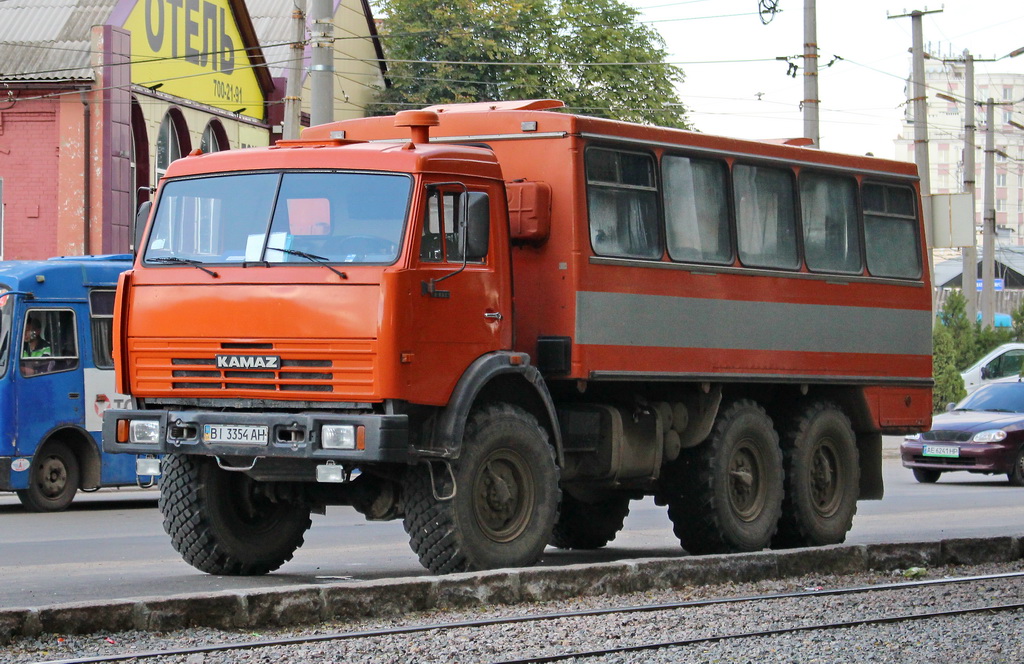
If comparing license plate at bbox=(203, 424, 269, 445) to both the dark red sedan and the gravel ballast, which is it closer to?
the gravel ballast

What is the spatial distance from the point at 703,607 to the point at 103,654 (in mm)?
3548

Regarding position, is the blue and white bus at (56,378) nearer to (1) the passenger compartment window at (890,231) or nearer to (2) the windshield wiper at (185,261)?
(2) the windshield wiper at (185,261)

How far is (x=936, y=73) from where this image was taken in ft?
493

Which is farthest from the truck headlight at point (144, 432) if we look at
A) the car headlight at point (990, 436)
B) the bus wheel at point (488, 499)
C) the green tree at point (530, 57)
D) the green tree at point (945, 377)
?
the green tree at point (530, 57)

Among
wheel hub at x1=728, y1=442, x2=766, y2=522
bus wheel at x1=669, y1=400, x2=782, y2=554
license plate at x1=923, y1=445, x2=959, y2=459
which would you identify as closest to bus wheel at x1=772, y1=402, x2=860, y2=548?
bus wheel at x1=669, y1=400, x2=782, y2=554

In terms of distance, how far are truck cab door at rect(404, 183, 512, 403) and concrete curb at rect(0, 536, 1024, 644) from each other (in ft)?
4.21

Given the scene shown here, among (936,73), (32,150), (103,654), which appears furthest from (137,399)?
(936,73)

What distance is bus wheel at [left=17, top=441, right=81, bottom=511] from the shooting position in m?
18.5

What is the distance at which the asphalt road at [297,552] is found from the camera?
1093 centimetres

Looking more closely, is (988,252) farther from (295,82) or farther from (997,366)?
(295,82)

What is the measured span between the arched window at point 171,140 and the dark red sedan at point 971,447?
15.9 m

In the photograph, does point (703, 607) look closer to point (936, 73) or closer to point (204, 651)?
point (204, 651)

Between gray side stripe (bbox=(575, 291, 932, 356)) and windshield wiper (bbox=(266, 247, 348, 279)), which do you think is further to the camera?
gray side stripe (bbox=(575, 291, 932, 356))

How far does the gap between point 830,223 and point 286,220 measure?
5.40 meters
